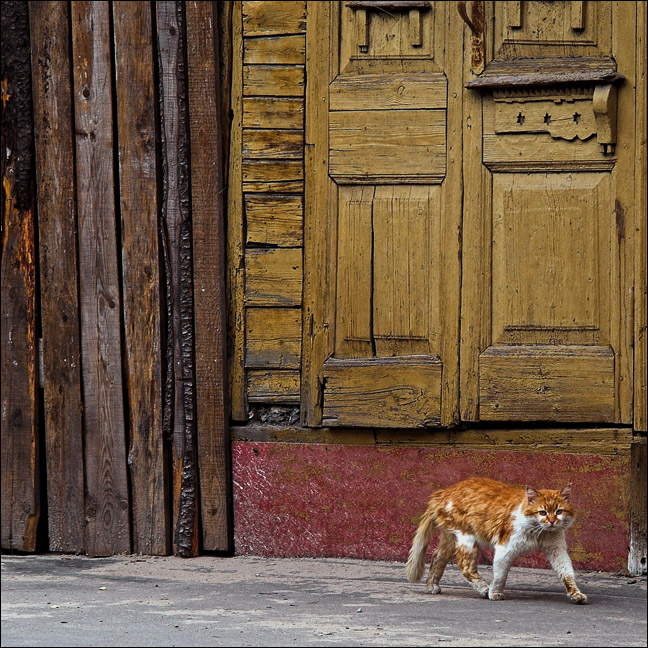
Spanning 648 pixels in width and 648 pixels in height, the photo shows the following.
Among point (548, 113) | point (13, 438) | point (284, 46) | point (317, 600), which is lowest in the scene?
point (317, 600)

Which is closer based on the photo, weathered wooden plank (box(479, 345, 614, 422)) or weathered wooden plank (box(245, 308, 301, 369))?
weathered wooden plank (box(479, 345, 614, 422))

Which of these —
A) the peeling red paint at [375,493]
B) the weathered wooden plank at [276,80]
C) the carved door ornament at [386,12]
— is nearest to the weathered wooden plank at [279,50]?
the weathered wooden plank at [276,80]

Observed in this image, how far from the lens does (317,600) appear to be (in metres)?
4.70

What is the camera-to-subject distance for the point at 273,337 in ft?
18.4

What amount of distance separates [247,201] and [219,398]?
1.03 meters

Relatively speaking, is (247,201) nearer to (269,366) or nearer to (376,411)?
(269,366)

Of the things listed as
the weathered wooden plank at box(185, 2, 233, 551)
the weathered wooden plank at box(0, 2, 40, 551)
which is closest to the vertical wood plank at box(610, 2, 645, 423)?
the weathered wooden plank at box(185, 2, 233, 551)

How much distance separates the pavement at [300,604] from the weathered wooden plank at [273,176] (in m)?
1.90

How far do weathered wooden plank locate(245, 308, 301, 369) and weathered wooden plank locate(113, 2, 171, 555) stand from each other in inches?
19.0

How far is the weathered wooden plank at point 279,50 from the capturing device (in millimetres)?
5551

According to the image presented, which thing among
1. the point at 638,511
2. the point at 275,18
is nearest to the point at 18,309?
the point at 275,18

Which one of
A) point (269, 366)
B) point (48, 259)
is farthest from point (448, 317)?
point (48, 259)

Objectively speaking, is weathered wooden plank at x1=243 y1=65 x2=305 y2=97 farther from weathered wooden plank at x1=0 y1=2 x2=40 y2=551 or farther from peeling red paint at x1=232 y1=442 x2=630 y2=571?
peeling red paint at x1=232 y1=442 x2=630 y2=571

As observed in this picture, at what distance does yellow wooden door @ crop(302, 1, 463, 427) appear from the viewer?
5.40 m
